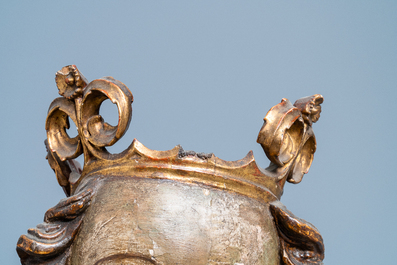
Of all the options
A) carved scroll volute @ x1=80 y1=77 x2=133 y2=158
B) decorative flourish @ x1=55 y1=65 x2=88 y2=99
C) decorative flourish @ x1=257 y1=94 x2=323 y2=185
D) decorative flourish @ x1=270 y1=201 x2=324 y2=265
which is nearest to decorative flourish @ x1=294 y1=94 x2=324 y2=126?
decorative flourish @ x1=257 y1=94 x2=323 y2=185

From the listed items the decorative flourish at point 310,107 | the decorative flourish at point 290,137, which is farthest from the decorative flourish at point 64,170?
Result: the decorative flourish at point 310,107

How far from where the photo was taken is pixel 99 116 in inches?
103

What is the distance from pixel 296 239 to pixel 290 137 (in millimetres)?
384

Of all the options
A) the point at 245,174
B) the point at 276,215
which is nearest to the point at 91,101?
the point at 245,174

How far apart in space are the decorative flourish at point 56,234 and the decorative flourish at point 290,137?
66cm

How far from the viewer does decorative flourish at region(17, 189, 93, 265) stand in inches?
95.7

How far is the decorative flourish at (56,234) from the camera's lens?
243 centimetres

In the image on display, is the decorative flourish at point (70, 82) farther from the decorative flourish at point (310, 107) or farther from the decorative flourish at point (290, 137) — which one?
the decorative flourish at point (310, 107)

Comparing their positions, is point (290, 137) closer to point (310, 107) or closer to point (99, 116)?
point (310, 107)

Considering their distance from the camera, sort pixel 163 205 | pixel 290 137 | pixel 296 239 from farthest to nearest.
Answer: pixel 290 137
pixel 296 239
pixel 163 205

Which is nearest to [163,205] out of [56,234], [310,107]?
[56,234]

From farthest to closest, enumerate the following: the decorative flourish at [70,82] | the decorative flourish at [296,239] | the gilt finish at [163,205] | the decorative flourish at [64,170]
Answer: the decorative flourish at [64,170], the decorative flourish at [70,82], the decorative flourish at [296,239], the gilt finish at [163,205]

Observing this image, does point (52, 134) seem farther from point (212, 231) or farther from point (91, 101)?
point (212, 231)

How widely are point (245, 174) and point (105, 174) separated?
0.49m
